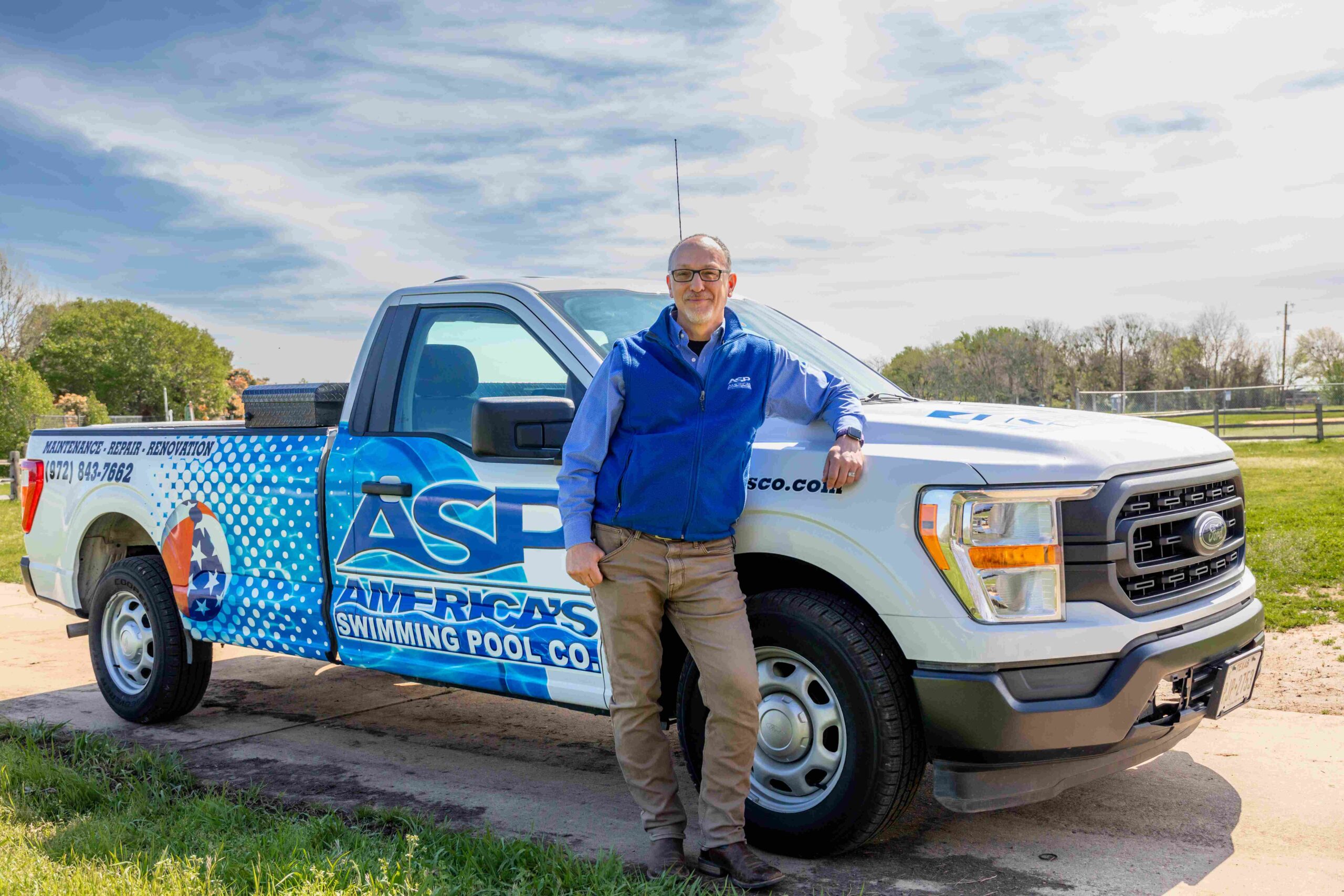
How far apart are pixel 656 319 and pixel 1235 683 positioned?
93.4 inches

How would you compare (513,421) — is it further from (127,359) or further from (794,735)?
Answer: (127,359)

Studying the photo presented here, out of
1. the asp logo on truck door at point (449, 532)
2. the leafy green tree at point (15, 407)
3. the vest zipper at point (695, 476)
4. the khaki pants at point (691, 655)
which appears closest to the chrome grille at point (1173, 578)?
the khaki pants at point (691, 655)

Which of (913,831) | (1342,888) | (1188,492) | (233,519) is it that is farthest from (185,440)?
(1342,888)

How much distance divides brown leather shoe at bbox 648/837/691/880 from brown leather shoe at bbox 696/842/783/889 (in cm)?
6

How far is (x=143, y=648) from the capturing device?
605 cm

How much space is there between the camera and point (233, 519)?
5480 mm

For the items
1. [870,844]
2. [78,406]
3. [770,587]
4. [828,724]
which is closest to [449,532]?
[770,587]

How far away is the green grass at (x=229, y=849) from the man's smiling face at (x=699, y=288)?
5.72ft

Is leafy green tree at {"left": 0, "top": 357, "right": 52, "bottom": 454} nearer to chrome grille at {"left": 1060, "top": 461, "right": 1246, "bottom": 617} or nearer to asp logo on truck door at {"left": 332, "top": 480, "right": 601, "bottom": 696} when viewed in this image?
asp logo on truck door at {"left": 332, "top": 480, "right": 601, "bottom": 696}

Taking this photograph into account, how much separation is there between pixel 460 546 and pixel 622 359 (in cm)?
129

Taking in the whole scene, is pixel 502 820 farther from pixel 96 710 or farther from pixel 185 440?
pixel 96 710

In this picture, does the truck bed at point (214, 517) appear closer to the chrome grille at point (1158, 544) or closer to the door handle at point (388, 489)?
the door handle at point (388, 489)

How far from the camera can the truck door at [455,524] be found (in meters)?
4.32

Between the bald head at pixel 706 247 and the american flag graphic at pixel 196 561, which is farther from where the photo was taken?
the american flag graphic at pixel 196 561
